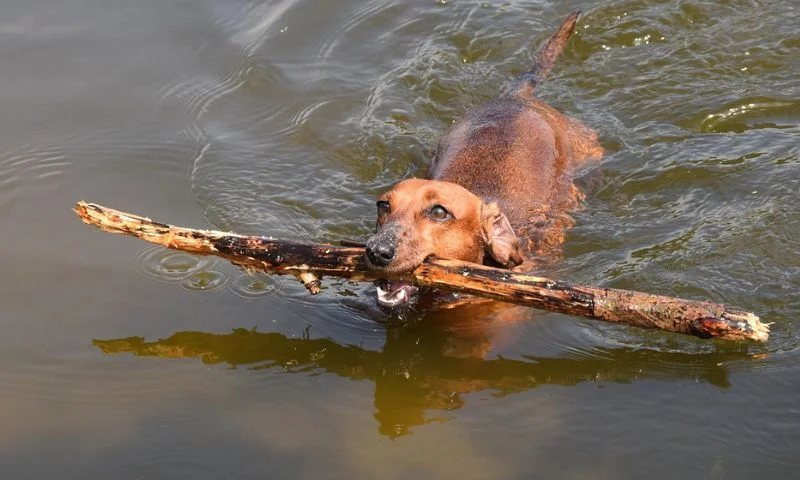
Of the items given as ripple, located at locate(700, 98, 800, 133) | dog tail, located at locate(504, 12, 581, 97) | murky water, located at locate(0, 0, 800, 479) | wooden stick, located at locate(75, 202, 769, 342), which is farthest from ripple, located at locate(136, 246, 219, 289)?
ripple, located at locate(700, 98, 800, 133)

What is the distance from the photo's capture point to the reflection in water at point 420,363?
541 cm

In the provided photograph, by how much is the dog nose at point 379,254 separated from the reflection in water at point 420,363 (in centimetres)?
70

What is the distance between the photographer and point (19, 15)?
9.65m

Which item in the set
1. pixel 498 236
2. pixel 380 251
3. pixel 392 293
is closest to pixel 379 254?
pixel 380 251

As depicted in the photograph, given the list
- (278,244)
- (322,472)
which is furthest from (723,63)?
(322,472)

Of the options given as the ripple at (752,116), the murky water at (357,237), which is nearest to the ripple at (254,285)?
the murky water at (357,237)

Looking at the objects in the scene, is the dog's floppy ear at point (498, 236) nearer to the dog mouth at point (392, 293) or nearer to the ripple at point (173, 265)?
the dog mouth at point (392, 293)

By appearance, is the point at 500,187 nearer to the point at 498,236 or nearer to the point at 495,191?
the point at 495,191

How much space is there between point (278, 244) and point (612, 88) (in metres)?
4.91

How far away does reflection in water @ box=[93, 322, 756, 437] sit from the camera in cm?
541

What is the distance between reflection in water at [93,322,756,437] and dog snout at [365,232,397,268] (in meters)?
0.70

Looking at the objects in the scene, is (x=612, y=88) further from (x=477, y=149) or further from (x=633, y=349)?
(x=633, y=349)

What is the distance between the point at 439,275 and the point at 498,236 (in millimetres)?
1068

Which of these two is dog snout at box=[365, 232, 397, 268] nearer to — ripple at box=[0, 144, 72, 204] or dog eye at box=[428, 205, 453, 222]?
dog eye at box=[428, 205, 453, 222]
